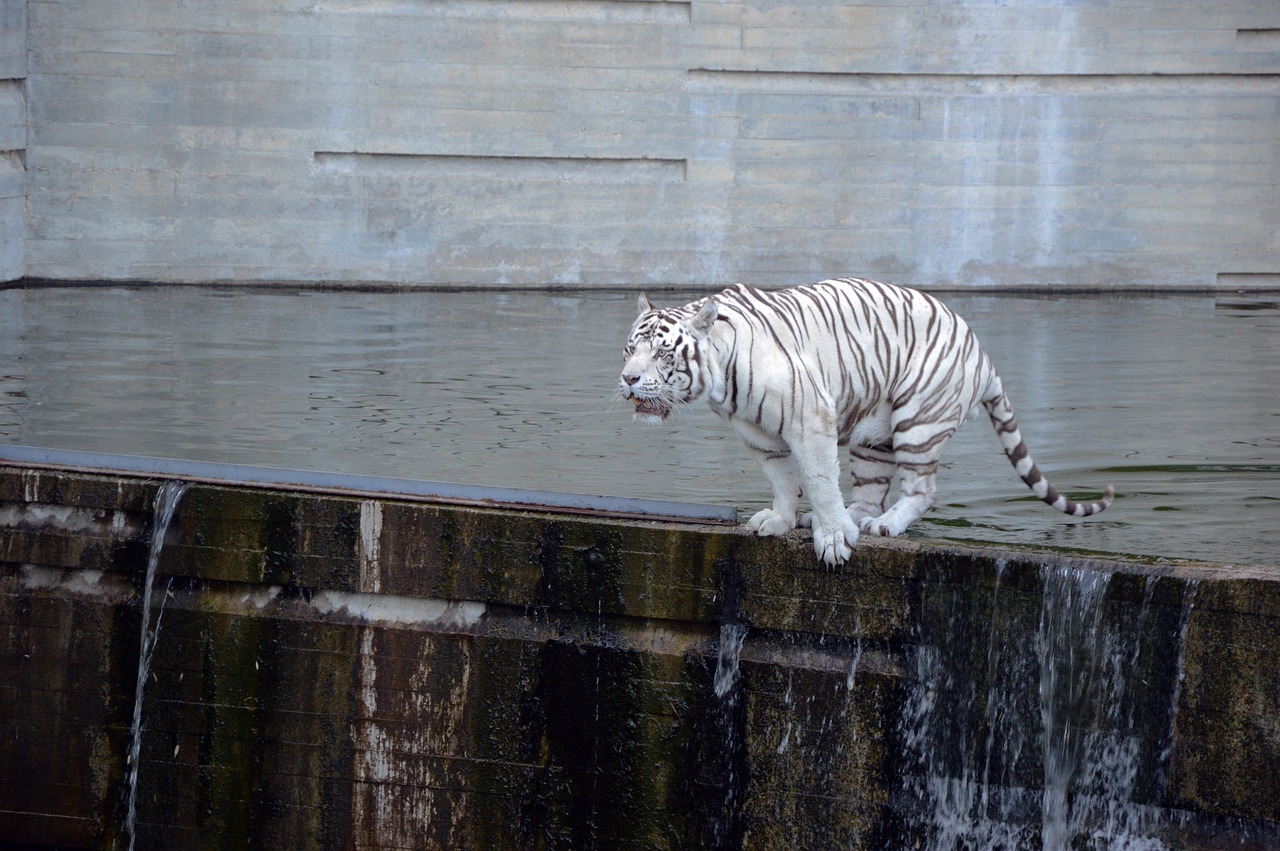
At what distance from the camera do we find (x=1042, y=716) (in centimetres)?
438

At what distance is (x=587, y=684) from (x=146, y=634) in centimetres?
156

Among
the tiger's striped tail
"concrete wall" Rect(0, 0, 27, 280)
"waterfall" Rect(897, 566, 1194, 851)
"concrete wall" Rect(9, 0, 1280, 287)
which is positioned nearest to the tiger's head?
"waterfall" Rect(897, 566, 1194, 851)

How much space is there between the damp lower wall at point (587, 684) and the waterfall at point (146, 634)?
0.06 ft

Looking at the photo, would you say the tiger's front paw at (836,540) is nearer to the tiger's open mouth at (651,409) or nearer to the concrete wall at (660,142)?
the tiger's open mouth at (651,409)

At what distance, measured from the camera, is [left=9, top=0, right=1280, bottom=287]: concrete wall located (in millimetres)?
12750

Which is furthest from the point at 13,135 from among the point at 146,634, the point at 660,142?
the point at 146,634

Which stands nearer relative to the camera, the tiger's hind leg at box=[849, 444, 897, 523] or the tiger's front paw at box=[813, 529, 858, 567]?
the tiger's front paw at box=[813, 529, 858, 567]

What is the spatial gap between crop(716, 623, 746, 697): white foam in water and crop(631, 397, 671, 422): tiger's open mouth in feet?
2.63

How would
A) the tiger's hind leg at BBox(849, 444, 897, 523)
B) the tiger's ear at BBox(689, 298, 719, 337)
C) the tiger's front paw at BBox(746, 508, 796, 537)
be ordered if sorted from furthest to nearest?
the tiger's hind leg at BBox(849, 444, 897, 523) < the tiger's front paw at BBox(746, 508, 796, 537) < the tiger's ear at BBox(689, 298, 719, 337)

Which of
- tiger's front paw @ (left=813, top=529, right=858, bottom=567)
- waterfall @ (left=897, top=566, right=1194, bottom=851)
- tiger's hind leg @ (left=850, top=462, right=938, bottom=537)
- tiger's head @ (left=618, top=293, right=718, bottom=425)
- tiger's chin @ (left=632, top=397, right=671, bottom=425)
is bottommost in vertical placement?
waterfall @ (left=897, top=566, right=1194, bottom=851)

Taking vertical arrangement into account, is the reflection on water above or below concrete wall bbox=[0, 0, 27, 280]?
below

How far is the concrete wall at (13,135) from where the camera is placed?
1212 centimetres

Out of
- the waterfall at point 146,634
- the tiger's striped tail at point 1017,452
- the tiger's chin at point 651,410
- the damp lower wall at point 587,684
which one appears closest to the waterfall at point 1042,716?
the damp lower wall at point 587,684

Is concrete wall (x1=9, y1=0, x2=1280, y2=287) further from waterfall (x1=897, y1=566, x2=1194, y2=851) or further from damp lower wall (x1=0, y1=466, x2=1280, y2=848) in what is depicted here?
waterfall (x1=897, y1=566, x2=1194, y2=851)
